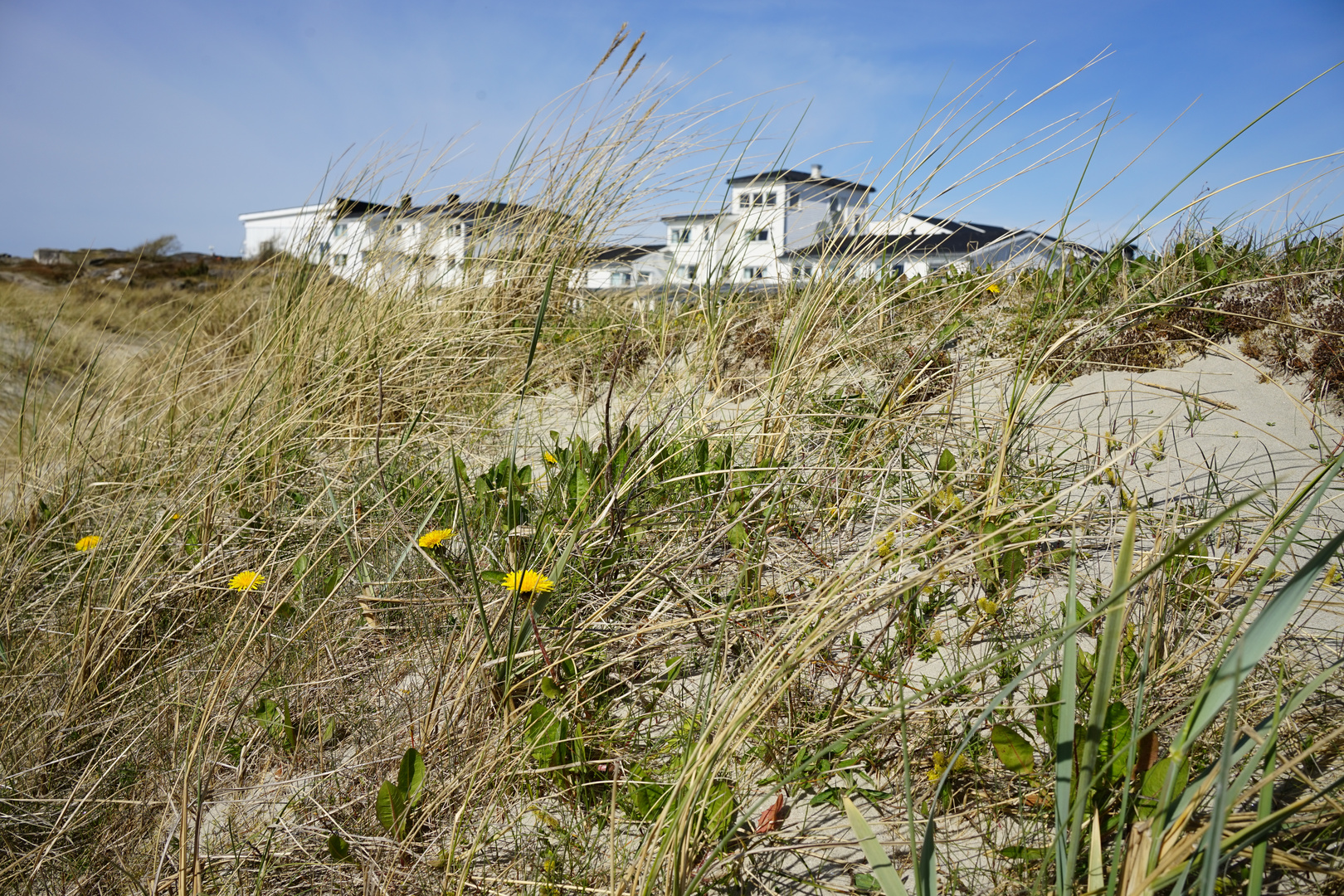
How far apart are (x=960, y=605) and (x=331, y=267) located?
115 inches

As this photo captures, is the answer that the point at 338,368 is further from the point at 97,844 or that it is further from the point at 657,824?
the point at 657,824

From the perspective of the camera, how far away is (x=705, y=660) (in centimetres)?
125

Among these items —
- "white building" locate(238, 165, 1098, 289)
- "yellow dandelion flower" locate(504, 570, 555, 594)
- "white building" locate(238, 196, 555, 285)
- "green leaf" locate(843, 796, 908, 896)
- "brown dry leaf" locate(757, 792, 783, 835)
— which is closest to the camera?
"green leaf" locate(843, 796, 908, 896)

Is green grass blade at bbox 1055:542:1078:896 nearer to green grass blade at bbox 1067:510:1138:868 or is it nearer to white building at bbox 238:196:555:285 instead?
green grass blade at bbox 1067:510:1138:868

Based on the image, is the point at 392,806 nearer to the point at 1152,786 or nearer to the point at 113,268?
the point at 1152,786

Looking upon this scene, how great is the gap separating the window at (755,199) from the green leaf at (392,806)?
197 cm

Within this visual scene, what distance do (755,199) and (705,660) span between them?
176 cm

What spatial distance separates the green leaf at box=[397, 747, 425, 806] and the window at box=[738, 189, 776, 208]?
192 centimetres

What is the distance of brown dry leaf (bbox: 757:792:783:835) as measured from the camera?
0.98m

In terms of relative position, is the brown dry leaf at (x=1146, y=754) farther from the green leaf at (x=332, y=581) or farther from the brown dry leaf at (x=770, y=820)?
the green leaf at (x=332, y=581)

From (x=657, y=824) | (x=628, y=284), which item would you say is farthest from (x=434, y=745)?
(x=628, y=284)

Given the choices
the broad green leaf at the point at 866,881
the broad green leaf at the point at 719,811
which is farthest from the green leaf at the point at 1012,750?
the broad green leaf at the point at 719,811

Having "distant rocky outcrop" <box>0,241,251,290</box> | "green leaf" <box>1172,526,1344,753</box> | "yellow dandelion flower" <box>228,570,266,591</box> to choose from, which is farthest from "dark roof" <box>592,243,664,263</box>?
"distant rocky outcrop" <box>0,241,251,290</box>

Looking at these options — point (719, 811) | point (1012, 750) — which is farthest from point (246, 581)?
point (1012, 750)
